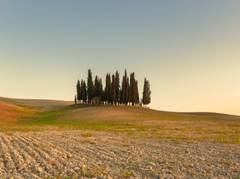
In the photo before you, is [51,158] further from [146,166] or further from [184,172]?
[184,172]

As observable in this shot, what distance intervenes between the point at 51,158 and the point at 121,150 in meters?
7.88

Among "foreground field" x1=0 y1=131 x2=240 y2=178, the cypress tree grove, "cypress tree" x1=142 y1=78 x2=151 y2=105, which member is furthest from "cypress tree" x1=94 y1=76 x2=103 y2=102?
"foreground field" x1=0 y1=131 x2=240 y2=178

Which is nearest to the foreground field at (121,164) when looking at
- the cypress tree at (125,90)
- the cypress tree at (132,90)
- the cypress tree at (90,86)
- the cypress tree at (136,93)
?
the cypress tree at (125,90)

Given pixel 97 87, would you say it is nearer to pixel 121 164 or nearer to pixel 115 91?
pixel 115 91

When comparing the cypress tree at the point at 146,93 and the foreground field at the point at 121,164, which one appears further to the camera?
the cypress tree at the point at 146,93

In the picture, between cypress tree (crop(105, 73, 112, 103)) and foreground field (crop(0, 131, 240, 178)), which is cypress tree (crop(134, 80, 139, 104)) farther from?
foreground field (crop(0, 131, 240, 178))

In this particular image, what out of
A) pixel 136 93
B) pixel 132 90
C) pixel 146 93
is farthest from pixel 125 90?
pixel 146 93

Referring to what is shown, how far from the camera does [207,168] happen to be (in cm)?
2381

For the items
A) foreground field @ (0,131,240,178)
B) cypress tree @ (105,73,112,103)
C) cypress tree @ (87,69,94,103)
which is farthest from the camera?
cypress tree @ (87,69,94,103)

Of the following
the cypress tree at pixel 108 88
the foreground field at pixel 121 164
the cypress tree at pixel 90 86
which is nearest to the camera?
the foreground field at pixel 121 164

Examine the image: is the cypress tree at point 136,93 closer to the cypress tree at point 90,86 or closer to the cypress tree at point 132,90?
the cypress tree at point 132,90

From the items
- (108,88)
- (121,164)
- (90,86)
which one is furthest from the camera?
(90,86)

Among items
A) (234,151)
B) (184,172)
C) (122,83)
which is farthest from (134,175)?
(122,83)

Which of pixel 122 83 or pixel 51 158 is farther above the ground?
pixel 122 83
